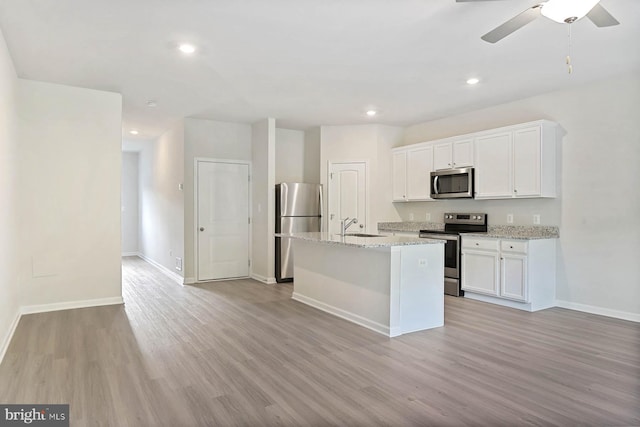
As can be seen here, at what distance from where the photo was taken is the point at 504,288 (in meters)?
4.79

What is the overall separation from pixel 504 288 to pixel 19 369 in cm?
476

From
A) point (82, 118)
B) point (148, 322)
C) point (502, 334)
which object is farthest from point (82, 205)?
point (502, 334)

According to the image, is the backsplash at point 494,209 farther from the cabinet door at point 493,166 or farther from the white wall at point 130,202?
the white wall at point 130,202

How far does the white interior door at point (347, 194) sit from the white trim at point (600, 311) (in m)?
2.98

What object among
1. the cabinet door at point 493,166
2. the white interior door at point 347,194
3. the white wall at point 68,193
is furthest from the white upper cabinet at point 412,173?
the white wall at point 68,193

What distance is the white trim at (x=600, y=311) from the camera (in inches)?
164

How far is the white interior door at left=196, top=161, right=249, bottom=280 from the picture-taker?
255 inches

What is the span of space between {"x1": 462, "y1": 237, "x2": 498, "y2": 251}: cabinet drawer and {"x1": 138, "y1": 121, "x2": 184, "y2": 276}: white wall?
4.22 metres

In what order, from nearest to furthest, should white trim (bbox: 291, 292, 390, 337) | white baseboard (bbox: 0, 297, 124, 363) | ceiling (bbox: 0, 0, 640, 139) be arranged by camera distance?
ceiling (bbox: 0, 0, 640, 139), white trim (bbox: 291, 292, 390, 337), white baseboard (bbox: 0, 297, 124, 363)

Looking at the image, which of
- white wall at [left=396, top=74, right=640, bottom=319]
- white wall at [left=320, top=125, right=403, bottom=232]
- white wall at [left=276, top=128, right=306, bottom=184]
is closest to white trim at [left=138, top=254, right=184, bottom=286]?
white wall at [left=276, top=128, right=306, bottom=184]

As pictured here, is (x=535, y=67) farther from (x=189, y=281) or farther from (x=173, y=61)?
(x=189, y=281)

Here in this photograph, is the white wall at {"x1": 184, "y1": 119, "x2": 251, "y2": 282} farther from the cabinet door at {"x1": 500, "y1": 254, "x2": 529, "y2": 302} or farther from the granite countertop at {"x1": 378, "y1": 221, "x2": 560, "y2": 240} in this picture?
the cabinet door at {"x1": 500, "y1": 254, "x2": 529, "y2": 302}

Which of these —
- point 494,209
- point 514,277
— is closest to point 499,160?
point 494,209

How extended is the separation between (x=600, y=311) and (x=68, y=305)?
5.98 m
